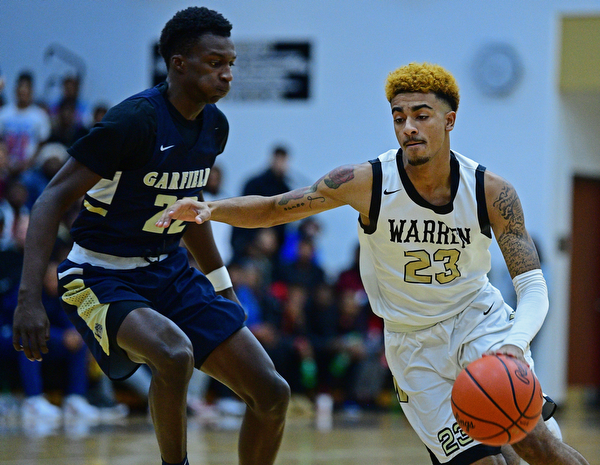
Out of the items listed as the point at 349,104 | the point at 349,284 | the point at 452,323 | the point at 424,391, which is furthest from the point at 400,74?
the point at 349,104

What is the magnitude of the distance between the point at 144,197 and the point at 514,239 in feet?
5.62

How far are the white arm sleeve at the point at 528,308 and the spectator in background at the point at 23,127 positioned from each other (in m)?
7.04

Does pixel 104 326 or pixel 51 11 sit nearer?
pixel 104 326

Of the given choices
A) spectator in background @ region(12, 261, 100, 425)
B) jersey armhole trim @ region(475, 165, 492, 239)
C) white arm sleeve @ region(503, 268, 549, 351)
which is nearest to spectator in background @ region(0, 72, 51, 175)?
spectator in background @ region(12, 261, 100, 425)

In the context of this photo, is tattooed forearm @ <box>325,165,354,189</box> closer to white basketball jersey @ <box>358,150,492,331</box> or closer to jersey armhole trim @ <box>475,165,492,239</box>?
white basketball jersey @ <box>358,150,492,331</box>

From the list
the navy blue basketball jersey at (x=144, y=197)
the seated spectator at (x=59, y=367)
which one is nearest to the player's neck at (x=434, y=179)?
the navy blue basketball jersey at (x=144, y=197)

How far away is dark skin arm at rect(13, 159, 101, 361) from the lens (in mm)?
3553

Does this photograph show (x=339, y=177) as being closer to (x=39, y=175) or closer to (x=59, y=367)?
(x=59, y=367)

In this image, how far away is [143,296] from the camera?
3990mm

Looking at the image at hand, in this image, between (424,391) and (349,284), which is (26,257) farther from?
(349,284)

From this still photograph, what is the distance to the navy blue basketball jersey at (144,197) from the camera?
392 centimetres

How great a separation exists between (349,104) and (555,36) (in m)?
2.73

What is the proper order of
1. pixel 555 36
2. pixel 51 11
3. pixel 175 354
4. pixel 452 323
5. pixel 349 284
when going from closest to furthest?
pixel 175 354 < pixel 452 323 < pixel 349 284 < pixel 555 36 < pixel 51 11

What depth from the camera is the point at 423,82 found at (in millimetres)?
3695
